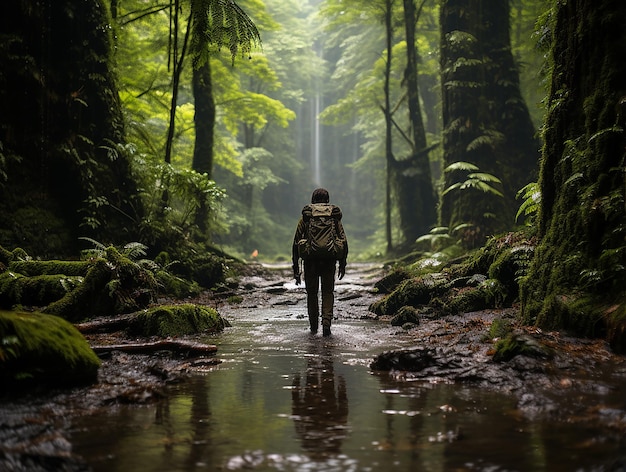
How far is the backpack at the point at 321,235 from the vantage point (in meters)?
7.39

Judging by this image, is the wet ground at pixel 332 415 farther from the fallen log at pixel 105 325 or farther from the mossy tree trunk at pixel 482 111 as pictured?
the mossy tree trunk at pixel 482 111

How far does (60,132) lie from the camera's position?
1028 cm

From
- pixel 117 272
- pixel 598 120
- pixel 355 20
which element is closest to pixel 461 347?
pixel 598 120

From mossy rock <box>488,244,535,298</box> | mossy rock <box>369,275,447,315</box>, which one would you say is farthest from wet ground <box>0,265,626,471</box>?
mossy rock <box>369,275,447,315</box>

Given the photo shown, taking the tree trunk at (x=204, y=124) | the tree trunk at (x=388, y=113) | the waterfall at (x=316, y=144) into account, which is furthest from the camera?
the waterfall at (x=316, y=144)

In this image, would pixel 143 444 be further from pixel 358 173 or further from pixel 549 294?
pixel 358 173

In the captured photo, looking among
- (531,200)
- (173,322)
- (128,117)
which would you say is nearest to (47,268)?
(173,322)

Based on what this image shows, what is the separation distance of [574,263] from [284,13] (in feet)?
129

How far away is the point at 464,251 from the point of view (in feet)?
44.8

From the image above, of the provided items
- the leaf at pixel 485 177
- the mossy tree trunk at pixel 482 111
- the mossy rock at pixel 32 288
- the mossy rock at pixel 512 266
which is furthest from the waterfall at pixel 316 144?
the mossy rock at pixel 32 288

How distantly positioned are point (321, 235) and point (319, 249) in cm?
24

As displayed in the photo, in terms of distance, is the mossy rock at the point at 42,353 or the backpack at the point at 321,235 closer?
the mossy rock at the point at 42,353

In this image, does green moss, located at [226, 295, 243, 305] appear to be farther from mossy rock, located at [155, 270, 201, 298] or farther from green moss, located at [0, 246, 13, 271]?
green moss, located at [0, 246, 13, 271]

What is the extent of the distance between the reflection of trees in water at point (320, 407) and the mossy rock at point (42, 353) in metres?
1.72
